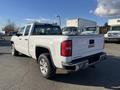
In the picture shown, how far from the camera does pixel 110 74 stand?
6.94 m

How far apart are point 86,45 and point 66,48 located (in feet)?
2.93

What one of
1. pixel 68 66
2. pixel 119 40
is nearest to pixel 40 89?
pixel 68 66

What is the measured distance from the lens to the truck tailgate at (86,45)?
5.57 m

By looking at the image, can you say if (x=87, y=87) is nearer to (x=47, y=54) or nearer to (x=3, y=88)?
(x=47, y=54)

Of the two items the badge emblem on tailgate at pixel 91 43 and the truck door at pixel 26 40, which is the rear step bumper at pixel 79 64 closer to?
the badge emblem on tailgate at pixel 91 43

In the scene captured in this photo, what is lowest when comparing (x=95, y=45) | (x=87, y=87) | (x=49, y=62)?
(x=87, y=87)

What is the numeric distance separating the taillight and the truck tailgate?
0.12m

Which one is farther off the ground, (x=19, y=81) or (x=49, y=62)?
(x=49, y=62)

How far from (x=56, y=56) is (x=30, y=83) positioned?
124 centimetres

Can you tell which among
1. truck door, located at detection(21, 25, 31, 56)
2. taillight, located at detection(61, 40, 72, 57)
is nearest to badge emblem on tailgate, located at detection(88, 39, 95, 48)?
taillight, located at detection(61, 40, 72, 57)

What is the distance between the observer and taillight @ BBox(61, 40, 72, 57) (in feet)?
17.6

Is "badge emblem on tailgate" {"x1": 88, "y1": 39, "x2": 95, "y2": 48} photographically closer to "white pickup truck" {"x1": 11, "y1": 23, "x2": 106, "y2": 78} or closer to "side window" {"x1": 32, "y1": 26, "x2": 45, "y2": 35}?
→ "white pickup truck" {"x1": 11, "y1": 23, "x2": 106, "y2": 78}

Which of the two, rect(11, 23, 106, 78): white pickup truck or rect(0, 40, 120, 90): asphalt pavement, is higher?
rect(11, 23, 106, 78): white pickup truck

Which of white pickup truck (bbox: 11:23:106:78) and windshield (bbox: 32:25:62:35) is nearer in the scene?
white pickup truck (bbox: 11:23:106:78)
